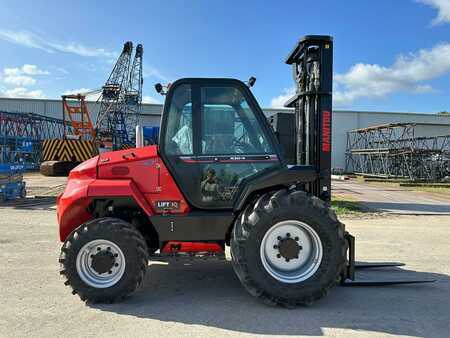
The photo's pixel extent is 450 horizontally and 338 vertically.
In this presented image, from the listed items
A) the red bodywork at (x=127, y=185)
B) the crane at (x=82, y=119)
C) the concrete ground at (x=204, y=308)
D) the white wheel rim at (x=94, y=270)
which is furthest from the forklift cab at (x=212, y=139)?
the crane at (x=82, y=119)

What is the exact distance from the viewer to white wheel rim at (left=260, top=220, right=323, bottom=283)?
4.55 metres

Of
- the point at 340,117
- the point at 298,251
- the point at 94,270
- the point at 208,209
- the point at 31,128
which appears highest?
the point at 340,117

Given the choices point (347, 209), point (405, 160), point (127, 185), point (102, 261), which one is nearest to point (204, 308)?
point (102, 261)

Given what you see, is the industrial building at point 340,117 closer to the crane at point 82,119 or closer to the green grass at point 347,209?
the crane at point 82,119

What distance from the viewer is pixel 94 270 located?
4578mm

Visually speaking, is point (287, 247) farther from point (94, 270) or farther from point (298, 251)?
point (94, 270)

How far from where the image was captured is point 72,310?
14.4ft

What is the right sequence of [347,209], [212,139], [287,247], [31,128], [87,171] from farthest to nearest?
[31,128]
[347,209]
[87,171]
[212,139]
[287,247]

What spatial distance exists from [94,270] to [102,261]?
0.15 meters

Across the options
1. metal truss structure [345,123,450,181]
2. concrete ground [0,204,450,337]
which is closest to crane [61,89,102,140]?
metal truss structure [345,123,450,181]

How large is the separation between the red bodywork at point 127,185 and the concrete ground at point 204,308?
39.4 inches

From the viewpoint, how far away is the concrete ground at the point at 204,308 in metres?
3.94

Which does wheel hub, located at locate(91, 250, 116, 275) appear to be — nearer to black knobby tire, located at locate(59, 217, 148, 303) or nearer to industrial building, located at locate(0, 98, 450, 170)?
black knobby tire, located at locate(59, 217, 148, 303)

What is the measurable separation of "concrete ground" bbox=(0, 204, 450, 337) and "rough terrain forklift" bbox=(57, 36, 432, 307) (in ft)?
0.84
